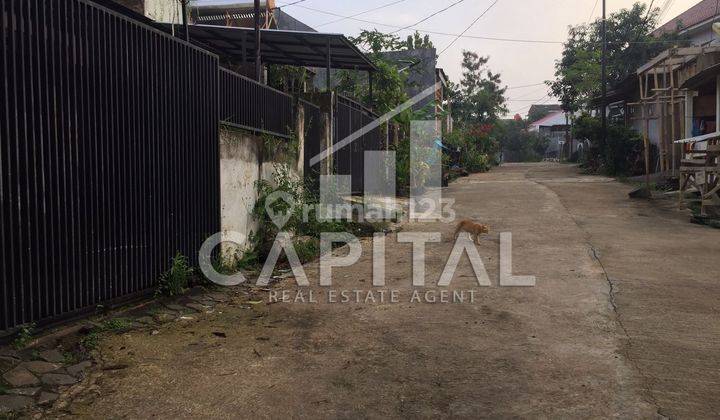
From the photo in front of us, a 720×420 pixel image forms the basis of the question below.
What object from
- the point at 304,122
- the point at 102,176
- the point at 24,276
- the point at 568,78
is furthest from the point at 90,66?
the point at 568,78

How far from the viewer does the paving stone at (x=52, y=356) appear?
3764 mm

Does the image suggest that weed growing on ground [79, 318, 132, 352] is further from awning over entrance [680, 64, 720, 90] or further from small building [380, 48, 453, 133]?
small building [380, 48, 453, 133]

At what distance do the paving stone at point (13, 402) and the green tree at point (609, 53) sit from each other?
25669 millimetres

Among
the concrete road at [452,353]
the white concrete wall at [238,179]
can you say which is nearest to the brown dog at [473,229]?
the concrete road at [452,353]

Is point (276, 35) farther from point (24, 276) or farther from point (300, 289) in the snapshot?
point (24, 276)

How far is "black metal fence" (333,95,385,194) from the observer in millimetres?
11953

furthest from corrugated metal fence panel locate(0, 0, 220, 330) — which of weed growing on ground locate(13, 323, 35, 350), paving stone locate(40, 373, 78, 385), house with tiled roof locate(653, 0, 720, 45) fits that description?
house with tiled roof locate(653, 0, 720, 45)

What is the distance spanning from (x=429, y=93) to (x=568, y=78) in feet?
30.5

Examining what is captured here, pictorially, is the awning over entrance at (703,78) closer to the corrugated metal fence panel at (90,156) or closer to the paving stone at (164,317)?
the corrugated metal fence panel at (90,156)

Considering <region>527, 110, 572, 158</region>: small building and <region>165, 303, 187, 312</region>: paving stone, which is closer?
<region>165, 303, 187, 312</region>: paving stone

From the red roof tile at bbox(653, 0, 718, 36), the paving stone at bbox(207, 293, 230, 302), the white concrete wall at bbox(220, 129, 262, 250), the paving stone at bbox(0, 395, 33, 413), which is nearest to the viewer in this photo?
the paving stone at bbox(0, 395, 33, 413)

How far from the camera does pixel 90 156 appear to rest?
4.50 meters

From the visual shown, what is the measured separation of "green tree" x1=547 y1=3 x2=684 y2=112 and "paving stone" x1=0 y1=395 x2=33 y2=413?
84.2ft

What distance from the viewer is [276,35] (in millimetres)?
10250
